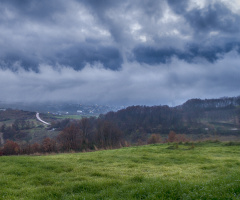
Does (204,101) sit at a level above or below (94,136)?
above

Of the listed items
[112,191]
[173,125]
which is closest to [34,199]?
[112,191]

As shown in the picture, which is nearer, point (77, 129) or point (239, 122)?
point (77, 129)

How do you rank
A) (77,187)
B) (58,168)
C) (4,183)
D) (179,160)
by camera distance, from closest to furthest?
(77,187)
(4,183)
(58,168)
(179,160)

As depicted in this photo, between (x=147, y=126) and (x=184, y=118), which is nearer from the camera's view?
(x=184, y=118)

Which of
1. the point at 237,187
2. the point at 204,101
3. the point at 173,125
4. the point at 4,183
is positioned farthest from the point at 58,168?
the point at 204,101

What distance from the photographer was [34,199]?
24.6 feet

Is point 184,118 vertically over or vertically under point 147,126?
over

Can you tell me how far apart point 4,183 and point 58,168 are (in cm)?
377

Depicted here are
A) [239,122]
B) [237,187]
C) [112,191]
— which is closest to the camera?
[237,187]

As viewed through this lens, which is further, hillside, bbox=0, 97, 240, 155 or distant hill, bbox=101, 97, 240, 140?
distant hill, bbox=101, 97, 240, 140

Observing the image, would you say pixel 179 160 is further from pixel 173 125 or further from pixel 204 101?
pixel 204 101

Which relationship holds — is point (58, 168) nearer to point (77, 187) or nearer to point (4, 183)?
point (4, 183)

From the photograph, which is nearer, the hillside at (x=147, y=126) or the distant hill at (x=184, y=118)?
the hillside at (x=147, y=126)

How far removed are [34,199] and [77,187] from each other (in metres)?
2.06
